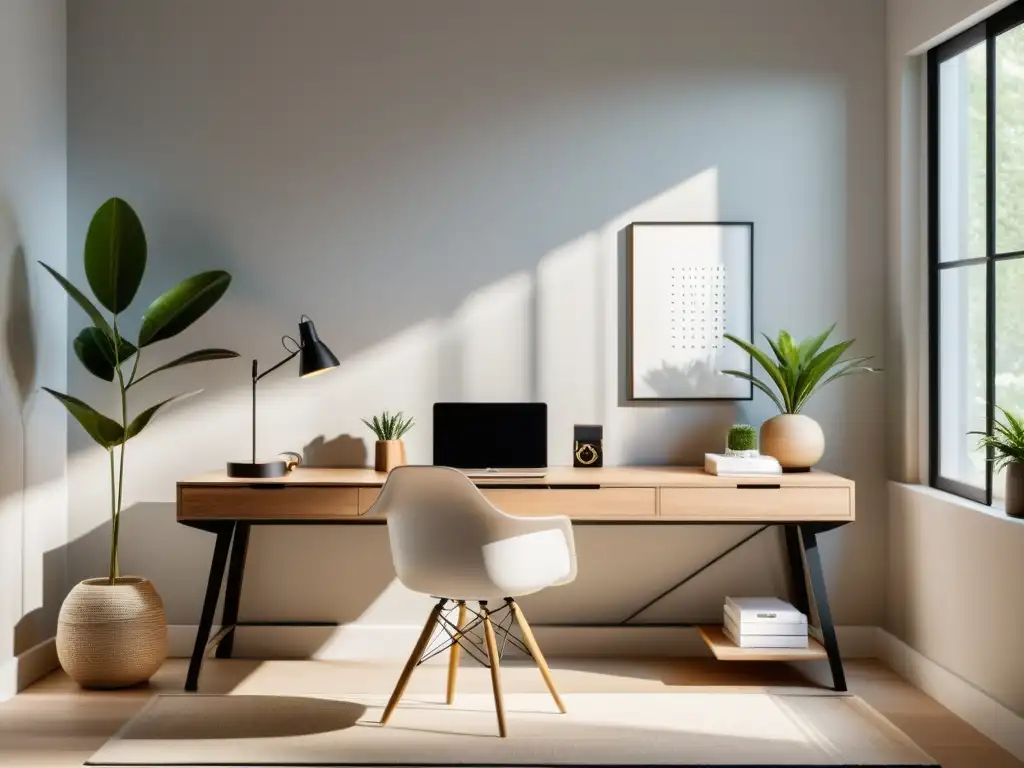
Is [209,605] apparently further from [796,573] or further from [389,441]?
[796,573]

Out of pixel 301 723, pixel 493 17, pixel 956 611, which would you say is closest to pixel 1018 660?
pixel 956 611

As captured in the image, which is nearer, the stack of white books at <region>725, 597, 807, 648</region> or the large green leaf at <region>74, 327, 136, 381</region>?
the stack of white books at <region>725, 597, 807, 648</region>

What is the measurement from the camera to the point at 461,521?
10.1ft

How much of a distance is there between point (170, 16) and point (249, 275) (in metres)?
1.03

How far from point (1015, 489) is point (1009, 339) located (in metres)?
0.49

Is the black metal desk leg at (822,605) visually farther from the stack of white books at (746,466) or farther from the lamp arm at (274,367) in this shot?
the lamp arm at (274,367)

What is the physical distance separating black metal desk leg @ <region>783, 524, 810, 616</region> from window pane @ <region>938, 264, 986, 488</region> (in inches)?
22.6

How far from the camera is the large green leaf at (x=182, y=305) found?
12.1 feet

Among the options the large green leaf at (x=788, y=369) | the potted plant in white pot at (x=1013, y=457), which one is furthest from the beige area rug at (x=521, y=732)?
the large green leaf at (x=788, y=369)

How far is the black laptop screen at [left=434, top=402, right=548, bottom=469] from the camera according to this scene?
12.6 feet

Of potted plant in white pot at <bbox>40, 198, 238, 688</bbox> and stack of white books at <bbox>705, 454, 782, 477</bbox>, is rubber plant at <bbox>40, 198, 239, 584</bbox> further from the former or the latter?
stack of white books at <bbox>705, 454, 782, 477</bbox>

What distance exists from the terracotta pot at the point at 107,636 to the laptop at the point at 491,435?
1.16 meters

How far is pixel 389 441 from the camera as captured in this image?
3.90 metres

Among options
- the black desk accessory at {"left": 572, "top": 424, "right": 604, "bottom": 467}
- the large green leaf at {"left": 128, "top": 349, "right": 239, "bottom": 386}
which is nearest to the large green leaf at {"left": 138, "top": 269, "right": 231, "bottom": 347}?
the large green leaf at {"left": 128, "top": 349, "right": 239, "bottom": 386}
